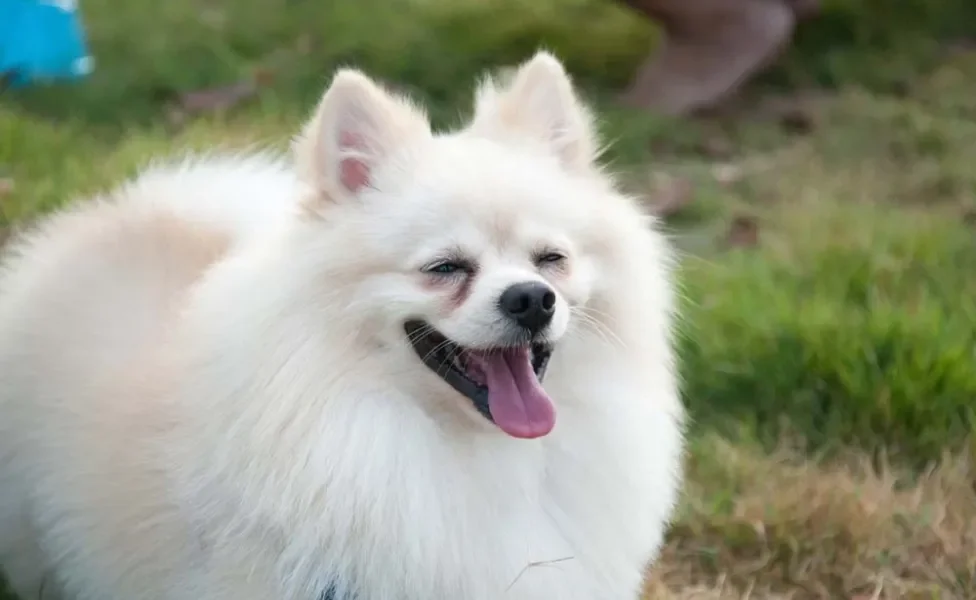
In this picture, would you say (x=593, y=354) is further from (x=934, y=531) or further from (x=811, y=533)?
(x=934, y=531)

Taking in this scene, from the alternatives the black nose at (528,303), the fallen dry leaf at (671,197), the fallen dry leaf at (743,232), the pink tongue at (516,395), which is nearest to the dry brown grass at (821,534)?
the pink tongue at (516,395)

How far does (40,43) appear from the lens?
5301 mm

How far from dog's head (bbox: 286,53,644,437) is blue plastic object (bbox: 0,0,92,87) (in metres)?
3.47

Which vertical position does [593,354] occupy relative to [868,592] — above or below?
above

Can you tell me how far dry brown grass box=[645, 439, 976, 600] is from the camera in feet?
9.45

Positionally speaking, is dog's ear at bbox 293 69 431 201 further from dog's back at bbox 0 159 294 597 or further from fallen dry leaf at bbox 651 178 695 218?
fallen dry leaf at bbox 651 178 695 218

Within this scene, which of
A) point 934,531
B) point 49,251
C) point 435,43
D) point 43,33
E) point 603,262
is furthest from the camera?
point 435,43

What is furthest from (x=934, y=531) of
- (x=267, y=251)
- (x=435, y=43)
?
(x=435, y=43)

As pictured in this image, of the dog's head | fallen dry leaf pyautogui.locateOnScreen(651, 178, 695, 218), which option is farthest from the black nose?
fallen dry leaf pyautogui.locateOnScreen(651, 178, 695, 218)

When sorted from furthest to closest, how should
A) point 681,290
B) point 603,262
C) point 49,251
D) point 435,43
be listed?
point 435,43, point 681,290, point 49,251, point 603,262

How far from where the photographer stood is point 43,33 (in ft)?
17.2

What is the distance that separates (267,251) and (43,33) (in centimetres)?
366

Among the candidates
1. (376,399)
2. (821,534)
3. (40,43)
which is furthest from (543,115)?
(40,43)

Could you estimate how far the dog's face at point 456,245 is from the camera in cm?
202
